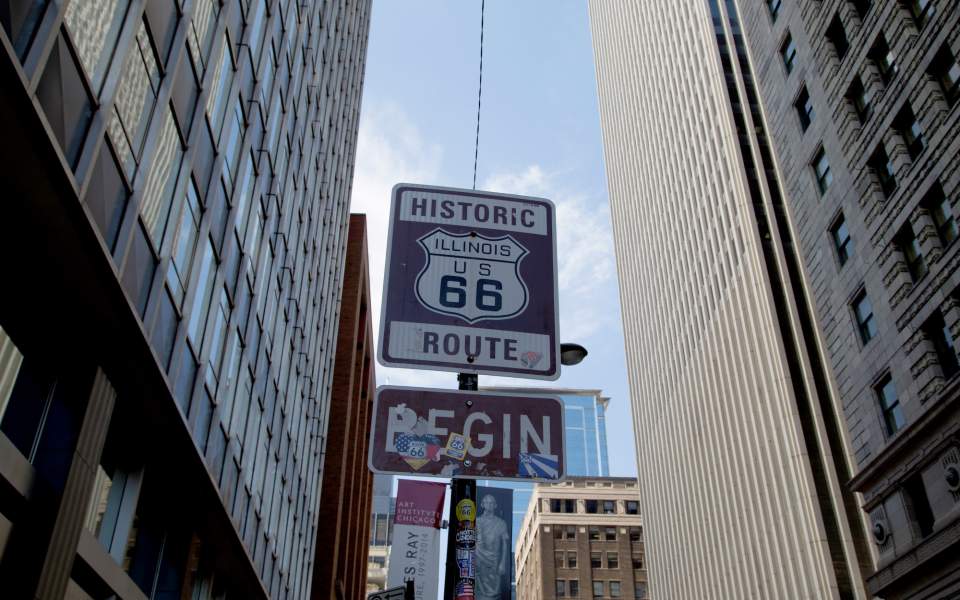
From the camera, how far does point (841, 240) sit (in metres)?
35.2

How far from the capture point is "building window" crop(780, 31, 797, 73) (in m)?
40.0

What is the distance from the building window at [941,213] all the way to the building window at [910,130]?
1.68 metres

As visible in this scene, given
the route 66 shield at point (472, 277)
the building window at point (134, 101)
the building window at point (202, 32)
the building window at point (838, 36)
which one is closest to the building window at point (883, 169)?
the building window at point (838, 36)

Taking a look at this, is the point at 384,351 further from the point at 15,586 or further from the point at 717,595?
the point at 717,595

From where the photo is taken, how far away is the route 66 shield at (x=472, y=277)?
8.29 metres

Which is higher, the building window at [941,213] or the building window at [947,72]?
the building window at [947,72]

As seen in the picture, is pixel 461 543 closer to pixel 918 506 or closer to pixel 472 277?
pixel 472 277

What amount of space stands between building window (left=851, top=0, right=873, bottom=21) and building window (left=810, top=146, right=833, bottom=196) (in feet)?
18.0

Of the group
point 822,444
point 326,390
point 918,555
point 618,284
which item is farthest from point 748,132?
point 918,555

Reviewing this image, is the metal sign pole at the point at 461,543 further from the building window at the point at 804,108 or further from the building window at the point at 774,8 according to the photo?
the building window at the point at 774,8

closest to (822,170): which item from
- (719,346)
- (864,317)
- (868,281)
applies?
(868,281)

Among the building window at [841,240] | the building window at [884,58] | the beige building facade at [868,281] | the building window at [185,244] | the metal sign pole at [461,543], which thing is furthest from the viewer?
the building window at [841,240]

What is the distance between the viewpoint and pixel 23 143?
37.3 feet

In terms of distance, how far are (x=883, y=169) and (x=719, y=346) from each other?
131ft
